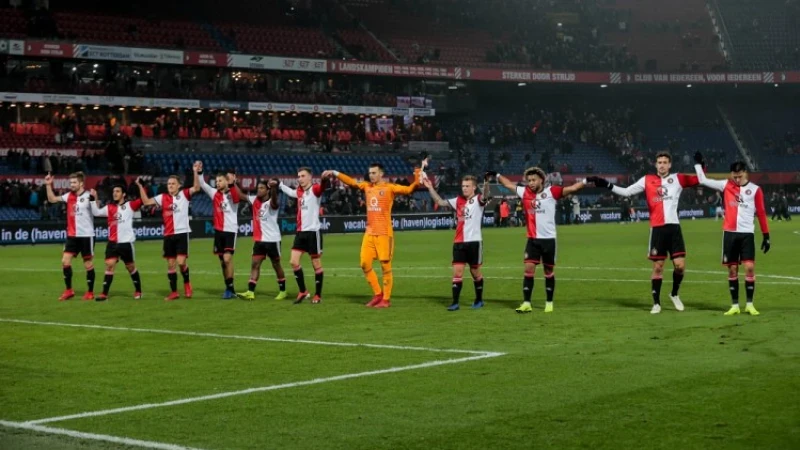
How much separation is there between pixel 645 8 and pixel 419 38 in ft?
82.0

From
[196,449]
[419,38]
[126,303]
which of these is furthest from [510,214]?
[196,449]

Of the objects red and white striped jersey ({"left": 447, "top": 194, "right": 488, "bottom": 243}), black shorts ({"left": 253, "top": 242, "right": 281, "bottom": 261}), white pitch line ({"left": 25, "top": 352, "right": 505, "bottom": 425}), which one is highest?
red and white striped jersey ({"left": 447, "top": 194, "right": 488, "bottom": 243})

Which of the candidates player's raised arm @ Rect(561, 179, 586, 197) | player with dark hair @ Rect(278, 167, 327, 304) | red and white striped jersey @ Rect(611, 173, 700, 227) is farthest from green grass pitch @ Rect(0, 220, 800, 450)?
player's raised arm @ Rect(561, 179, 586, 197)

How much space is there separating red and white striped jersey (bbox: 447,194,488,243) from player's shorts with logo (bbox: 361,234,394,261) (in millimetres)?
1263

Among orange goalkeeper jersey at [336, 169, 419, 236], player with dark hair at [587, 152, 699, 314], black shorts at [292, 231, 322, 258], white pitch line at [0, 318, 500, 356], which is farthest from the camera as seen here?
black shorts at [292, 231, 322, 258]

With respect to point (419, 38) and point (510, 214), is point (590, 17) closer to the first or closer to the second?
point (419, 38)

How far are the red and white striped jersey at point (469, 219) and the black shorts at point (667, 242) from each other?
2988 mm

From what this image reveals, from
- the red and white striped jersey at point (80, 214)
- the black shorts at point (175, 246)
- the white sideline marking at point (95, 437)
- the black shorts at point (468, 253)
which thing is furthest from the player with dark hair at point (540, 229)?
the white sideline marking at point (95, 437)

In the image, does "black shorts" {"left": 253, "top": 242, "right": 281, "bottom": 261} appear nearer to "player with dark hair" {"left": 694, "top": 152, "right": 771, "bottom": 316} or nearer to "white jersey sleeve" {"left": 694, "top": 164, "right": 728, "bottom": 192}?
"white jersey sleeve" {"left": 694, "top": 164, "right": 728, "bottom": 192}

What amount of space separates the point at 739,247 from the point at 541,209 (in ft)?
10.5

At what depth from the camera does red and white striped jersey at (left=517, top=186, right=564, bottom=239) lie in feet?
58.2

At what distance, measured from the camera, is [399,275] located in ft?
86.7

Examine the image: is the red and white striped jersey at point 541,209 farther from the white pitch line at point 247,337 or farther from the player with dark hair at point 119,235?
the player with dark hair at point 119,235

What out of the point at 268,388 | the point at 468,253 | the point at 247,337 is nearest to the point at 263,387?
the point at 268,388
